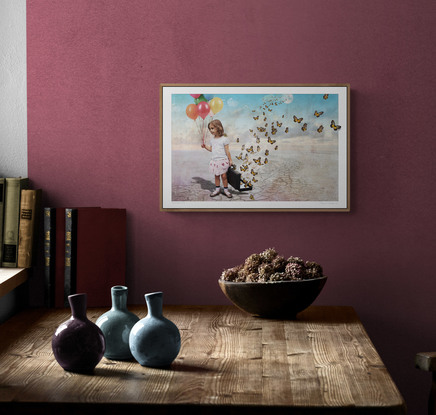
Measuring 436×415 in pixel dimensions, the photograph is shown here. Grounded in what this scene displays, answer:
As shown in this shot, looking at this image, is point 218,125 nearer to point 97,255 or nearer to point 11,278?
point 97,255

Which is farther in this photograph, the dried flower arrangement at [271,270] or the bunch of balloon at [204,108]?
the bunch of balloon at [204,108]

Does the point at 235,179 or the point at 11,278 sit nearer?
the point at 11,278

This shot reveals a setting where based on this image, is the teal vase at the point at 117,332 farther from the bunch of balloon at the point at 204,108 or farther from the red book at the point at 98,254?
the bunch of balloon at the point at 204,108

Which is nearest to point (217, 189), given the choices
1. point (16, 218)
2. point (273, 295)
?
point (273, 295)

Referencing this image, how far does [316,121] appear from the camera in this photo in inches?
101

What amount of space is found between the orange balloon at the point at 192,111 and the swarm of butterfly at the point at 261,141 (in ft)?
0.64

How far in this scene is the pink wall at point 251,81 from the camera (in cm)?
255

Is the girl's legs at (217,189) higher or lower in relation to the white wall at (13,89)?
lower

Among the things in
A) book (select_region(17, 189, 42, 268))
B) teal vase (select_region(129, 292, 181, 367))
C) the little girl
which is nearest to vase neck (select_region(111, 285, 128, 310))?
teal vase (select_region(129, 292, 181, 367))

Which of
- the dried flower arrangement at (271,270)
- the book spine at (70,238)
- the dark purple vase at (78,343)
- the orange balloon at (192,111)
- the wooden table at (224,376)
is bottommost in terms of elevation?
the wooden table at (224,376)

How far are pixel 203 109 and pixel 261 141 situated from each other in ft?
0.87

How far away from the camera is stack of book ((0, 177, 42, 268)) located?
245 cm

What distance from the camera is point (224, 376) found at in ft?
5.34

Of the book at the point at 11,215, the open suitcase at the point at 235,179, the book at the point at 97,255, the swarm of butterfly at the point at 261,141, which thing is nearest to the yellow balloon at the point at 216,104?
the swarm of butterfly at the point at 261,141
